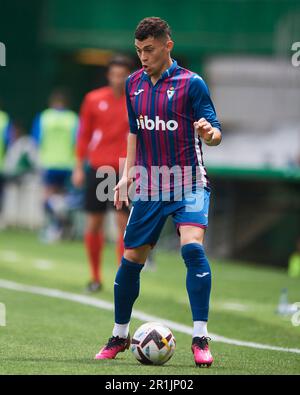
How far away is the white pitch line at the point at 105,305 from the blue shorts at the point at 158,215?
4.64 ft

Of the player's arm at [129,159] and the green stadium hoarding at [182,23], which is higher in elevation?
the green stadium hoarding at [182,23]

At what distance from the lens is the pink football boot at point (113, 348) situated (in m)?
8.02

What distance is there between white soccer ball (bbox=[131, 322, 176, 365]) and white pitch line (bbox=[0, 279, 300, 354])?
1254 mm

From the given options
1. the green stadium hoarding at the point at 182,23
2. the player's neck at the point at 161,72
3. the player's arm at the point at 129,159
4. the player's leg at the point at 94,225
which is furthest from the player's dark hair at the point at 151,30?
the green stadium hoarding at the point at 182,23

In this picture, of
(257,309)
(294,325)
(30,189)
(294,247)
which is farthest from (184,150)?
(30,189)

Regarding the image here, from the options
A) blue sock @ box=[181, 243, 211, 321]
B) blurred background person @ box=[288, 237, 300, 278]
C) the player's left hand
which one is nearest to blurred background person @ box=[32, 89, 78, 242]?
blurred background person @ box=[288, 237, 300, 278]

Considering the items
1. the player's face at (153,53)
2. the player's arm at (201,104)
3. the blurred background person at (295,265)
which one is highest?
the player's face at (153,53)

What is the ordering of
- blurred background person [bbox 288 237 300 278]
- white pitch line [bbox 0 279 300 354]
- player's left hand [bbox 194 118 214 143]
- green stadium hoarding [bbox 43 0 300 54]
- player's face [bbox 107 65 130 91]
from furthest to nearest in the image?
1. green stadium hoarding [bbox 43 0 300 54]
2. blurred background person [bbox 288 237 300 278]
3. player's face [bbox 107 65 130 91]
4. white pitch line [bbox 0 279 300 354]
5. player's left hand [bbox 194 118 214 143]

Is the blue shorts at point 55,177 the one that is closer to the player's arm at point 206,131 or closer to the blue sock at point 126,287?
the blue sock at point 126,287

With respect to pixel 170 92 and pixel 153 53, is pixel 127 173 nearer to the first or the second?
pixel 170 92

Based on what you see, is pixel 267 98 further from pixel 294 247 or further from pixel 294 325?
pixel 294 325

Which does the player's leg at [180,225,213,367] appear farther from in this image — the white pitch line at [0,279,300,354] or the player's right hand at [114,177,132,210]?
the white pitch line at [0,279,300,354]

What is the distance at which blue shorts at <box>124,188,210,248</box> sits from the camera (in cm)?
796

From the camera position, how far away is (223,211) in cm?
1747
